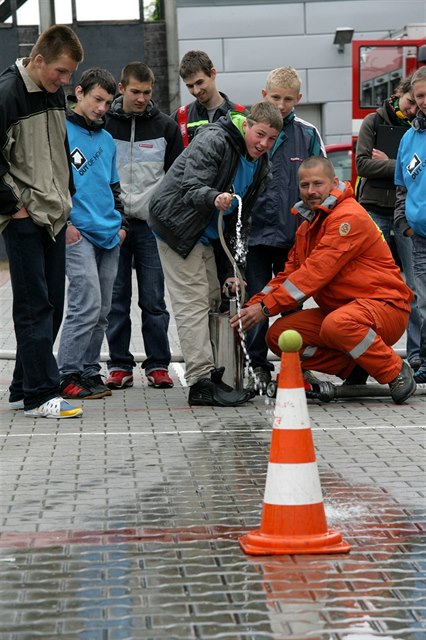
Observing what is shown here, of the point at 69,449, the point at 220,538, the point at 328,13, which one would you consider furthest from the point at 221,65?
the point at 220,538

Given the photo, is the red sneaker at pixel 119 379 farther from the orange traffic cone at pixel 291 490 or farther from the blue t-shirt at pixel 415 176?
the orange traffic cone at pixel 291 490

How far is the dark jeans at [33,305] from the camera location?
23.6 ft

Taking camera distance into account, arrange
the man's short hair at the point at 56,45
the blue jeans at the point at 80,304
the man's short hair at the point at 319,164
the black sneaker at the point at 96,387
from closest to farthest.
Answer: the man's short hair at the point at 56,45, the man's short hair at the point at 319,164, the blue jeans at the point at 80,304, the black sneaker at the point at 96,387

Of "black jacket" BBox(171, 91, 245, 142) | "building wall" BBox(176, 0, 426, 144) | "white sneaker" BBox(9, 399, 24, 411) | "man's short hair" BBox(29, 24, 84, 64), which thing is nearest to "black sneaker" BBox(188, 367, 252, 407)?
"white sneaker" BBox(9, 399, 24, 411)

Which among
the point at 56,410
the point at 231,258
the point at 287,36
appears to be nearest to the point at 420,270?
the point at 231,258

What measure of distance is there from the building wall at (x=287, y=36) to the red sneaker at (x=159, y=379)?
17.1m

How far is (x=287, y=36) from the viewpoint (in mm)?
25641

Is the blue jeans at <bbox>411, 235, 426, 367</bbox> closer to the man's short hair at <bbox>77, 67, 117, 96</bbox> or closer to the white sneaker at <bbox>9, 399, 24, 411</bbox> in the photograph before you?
the man's short hair at <bbox>77, 67, 117, 96</bbox>

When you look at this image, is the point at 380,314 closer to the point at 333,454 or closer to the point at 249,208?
the point at 249,208

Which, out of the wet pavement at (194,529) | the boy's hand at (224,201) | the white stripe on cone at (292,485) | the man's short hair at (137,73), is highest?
the man's short hair at (137,73)

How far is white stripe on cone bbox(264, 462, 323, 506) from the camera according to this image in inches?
184

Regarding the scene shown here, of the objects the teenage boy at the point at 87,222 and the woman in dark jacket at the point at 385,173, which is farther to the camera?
the woman in dark jacket at the point at 385,173

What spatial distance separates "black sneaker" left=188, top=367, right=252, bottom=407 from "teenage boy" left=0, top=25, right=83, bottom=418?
0.82 meters

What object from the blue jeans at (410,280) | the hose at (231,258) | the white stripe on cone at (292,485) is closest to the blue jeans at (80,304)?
the hose at (231,258)
